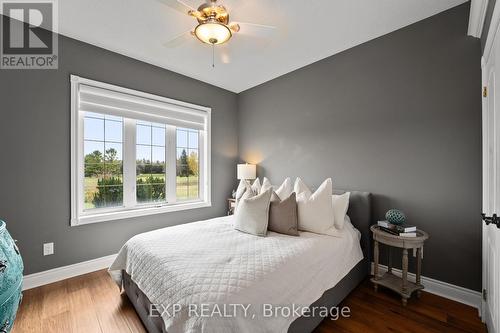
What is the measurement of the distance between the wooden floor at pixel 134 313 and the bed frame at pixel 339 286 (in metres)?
0.12

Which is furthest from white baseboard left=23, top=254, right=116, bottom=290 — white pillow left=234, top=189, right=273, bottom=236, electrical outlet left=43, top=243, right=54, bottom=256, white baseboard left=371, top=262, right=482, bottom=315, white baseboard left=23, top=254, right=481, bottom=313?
white baseboard left=371, top=262, right=482, bottom=315

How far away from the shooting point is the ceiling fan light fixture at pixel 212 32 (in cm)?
179

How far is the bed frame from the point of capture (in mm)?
1518

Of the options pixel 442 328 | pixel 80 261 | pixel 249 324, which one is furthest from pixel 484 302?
pixel 80 261

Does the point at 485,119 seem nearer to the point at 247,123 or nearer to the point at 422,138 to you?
the point at 422,138

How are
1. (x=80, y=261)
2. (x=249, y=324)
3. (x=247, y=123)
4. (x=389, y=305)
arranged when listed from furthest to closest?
1. (x=247, y=123)
2. (x=80, y=261)
3. (x=389, y=305)
4. (x=249, y=324)

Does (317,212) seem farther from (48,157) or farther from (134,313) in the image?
(48,157)

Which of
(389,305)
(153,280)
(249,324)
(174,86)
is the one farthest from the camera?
(174,86)

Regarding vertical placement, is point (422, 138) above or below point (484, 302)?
above

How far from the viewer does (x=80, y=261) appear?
261 cm

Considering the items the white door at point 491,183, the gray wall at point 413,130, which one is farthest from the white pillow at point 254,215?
the white door at point 491,183

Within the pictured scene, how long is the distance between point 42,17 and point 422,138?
13.2 feet

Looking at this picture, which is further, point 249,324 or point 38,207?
point 38,207

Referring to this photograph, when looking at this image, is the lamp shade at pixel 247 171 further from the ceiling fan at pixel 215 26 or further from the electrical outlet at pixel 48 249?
the electrical outlet at pixel 48 249
